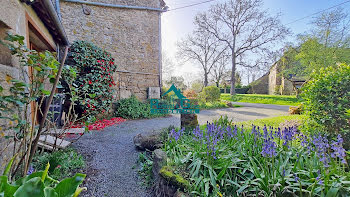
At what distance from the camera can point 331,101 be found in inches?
93.7

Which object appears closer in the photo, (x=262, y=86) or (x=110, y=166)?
(x=110, y=166)

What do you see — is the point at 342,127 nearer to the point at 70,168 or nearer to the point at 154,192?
the point at 154,192

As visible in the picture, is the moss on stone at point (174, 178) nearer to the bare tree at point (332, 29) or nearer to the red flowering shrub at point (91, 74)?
the red flowering shrub at point (91, 74)

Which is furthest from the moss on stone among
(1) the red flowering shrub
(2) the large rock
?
(1) the red flowering shrub

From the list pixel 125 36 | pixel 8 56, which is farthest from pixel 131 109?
pixel 8 56

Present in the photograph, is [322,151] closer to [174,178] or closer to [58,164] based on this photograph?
[174,178]

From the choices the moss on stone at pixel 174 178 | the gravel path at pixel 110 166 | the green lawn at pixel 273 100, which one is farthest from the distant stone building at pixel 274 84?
the moss on stone at pixel 174 178

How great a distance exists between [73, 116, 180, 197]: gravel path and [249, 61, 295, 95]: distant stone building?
55.8 feet

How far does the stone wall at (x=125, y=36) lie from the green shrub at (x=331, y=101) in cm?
551

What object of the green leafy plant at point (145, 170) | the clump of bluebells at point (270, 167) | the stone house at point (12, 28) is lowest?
the green leafy plant at point (145, 170)

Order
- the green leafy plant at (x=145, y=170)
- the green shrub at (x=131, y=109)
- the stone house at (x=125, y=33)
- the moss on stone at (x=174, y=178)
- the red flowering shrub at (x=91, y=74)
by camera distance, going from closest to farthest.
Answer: the moss on stone at (x=174, y=178) < the green leafy plant at (x=145, y=170) < the red flowering shrub at (x=91, y=74) < the stone house at (x=125, y=33) < the green shrub at (x=131, y=109)

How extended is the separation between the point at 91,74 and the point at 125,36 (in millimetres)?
2549

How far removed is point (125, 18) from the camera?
6.22m

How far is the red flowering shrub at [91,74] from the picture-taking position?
443 centimetres
